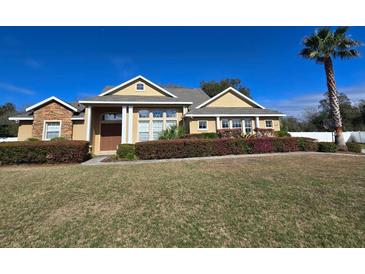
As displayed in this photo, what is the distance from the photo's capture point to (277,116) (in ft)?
56.9

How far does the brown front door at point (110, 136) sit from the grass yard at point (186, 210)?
31.5 feet

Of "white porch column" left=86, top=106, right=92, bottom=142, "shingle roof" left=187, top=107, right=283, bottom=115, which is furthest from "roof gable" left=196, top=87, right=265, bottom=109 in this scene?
"white porch column" left=86, top=106, right=92, bottom=142

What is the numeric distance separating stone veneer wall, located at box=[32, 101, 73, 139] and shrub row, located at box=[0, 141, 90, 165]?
16.2 ft

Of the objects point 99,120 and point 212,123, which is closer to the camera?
point 99,120

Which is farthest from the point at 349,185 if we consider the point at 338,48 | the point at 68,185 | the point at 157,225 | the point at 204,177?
the point at 338,48

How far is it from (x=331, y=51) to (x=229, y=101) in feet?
30.6

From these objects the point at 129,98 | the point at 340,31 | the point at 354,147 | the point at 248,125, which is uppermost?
the point at 340,31

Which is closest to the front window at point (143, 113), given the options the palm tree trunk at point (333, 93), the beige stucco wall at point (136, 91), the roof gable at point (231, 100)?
the beige stucco wall at point (136, 91)

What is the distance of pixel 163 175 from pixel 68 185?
331cm

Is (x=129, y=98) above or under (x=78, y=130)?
above

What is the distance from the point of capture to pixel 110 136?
16531 millimetres

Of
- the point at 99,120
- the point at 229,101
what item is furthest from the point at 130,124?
the point at 229,101

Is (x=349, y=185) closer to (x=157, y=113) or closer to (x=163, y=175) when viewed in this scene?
(x=163, y=175)

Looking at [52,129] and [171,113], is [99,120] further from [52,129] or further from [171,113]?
[171,113]
